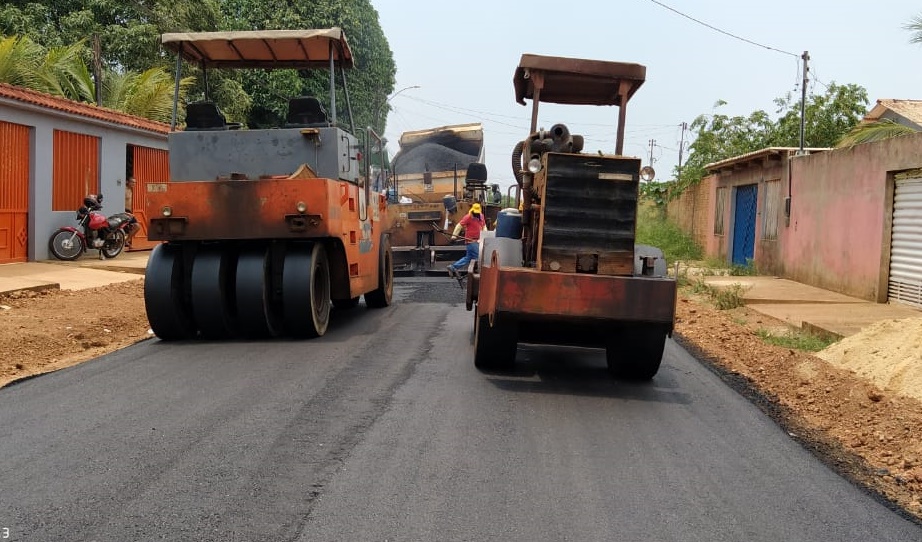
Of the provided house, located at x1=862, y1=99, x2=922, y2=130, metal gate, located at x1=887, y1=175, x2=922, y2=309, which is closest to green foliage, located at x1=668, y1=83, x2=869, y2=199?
house, located at x1=862, y1=99, x2=922, y2=130

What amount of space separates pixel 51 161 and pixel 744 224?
15661 mm

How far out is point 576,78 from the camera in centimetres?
773

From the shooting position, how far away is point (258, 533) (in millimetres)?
3768

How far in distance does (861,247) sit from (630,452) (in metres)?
10.1

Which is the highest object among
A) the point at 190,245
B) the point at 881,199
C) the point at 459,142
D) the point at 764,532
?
the point at 459,142

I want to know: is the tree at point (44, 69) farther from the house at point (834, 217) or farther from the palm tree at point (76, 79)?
the house at point (834, 217)

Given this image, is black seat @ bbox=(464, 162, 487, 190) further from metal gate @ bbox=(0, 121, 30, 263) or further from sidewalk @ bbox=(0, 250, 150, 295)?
metal gate @ bbox=(0, 121, 30, 263)

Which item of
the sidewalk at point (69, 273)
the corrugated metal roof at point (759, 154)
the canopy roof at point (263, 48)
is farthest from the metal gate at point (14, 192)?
the corrugated metal roof at point (759, 154)

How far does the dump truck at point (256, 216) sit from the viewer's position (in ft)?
28.1

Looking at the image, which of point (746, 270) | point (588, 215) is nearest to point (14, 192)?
point (588, 215)

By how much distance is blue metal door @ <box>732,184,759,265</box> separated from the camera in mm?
20906

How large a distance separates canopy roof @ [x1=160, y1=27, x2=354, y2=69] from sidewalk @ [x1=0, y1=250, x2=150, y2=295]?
13.7 feet

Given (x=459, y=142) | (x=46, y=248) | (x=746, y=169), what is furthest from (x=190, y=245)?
(x=746, y=169)

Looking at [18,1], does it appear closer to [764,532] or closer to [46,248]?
[46,248]
